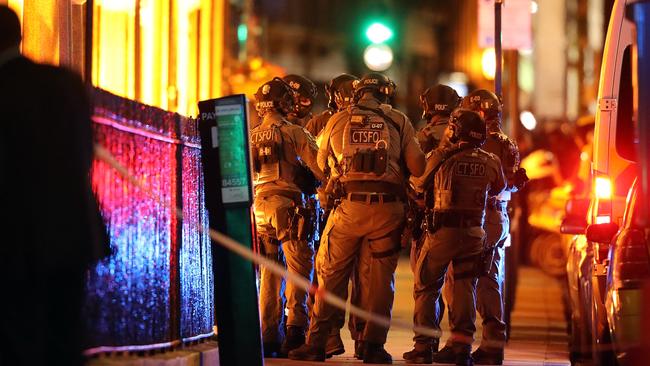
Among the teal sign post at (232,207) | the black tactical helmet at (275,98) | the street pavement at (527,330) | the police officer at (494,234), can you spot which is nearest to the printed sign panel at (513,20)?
the street pavement at (527,330)

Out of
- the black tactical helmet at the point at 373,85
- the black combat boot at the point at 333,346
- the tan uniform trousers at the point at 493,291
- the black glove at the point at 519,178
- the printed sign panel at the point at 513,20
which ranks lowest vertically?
the black combat boot at the point at 333,346

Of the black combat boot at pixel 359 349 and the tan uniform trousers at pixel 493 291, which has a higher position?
the tan uniform trousers at pixel 493 291

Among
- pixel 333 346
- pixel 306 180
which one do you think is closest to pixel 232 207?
pixel 333 346

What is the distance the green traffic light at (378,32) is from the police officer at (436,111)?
955 cm

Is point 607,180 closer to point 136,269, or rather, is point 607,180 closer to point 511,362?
point 511,362

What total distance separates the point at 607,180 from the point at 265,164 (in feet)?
8.65

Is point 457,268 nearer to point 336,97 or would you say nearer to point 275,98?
point 336,97

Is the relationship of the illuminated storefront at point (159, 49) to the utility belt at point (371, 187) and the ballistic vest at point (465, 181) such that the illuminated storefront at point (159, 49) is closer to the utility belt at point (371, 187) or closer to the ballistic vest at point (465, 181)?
the utility belt at point (371, 187)

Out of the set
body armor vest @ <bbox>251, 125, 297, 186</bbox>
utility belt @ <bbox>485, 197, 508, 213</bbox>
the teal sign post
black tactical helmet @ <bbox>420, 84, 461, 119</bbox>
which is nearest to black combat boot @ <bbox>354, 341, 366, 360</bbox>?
body armor vest @ <bbox>251, 125, 297, 186</bbox>

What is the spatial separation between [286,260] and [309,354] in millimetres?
960

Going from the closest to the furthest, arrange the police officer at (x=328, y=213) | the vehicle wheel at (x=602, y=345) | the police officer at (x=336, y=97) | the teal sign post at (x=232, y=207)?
the teal sign post at (x=232, y=207) → the vehicle wheel at (x=602, y=345) → the police officer at (x=328, y=213) → the police officer at (x=336, y=97)

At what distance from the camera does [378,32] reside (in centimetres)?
2194

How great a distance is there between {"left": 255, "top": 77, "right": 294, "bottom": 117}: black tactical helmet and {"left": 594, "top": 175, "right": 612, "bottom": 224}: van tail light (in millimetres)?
2502

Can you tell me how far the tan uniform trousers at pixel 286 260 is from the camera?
11656mm
